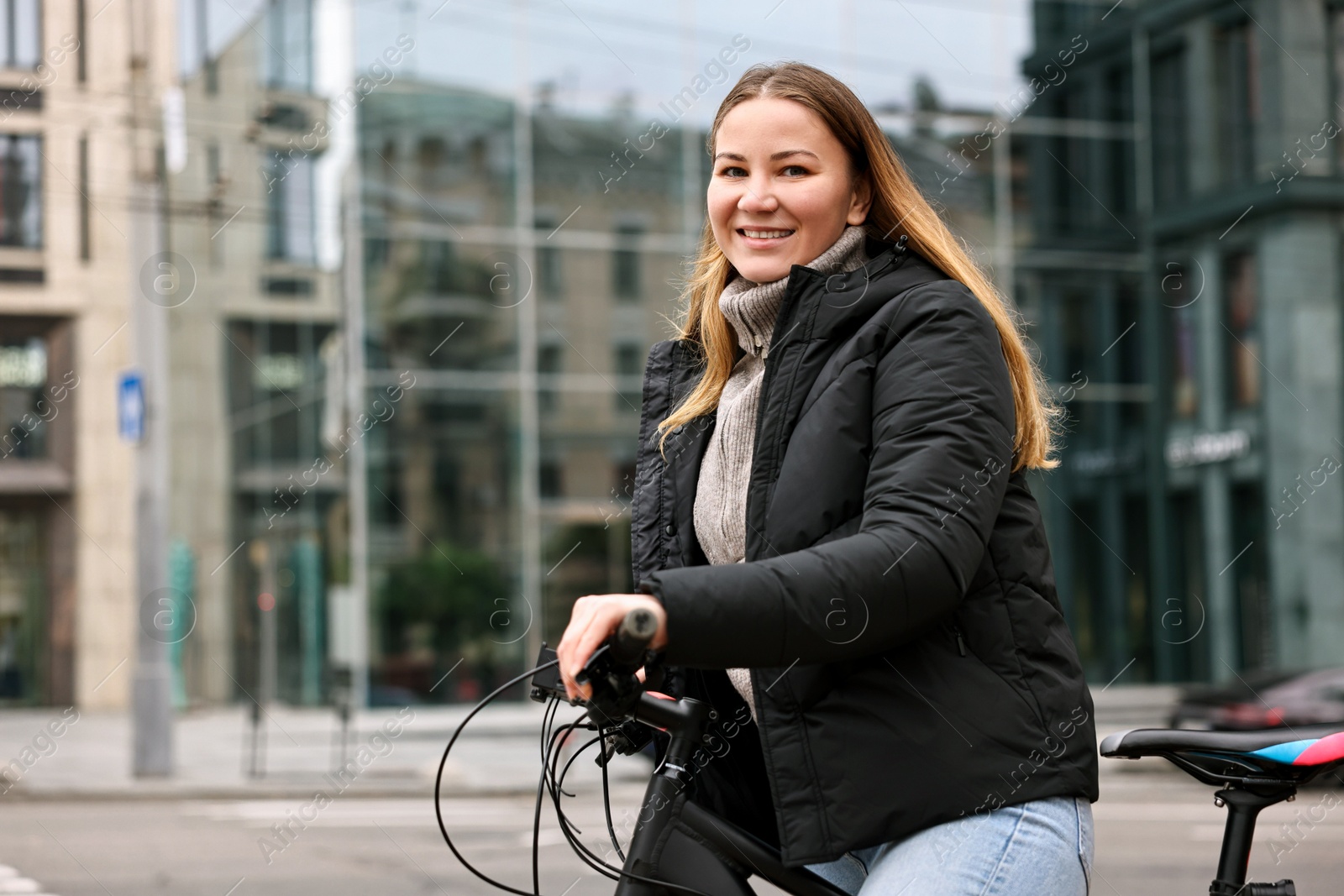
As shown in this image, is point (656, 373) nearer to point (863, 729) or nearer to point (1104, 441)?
point (863, 729)

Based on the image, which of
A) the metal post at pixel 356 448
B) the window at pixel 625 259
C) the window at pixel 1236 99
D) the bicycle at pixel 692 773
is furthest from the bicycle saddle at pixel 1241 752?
the window at pixel 1236 99

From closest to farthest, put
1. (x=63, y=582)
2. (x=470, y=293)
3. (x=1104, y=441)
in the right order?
(x=470, y=293) < (x=1104, y=441) < (x=63, y=582)

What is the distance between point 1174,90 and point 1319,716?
1194cm

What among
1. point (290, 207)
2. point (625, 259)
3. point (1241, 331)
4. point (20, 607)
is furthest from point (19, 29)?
point (1241, 331)

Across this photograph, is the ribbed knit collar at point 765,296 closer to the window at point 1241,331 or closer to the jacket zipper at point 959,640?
the jacket zipper at point 959,640

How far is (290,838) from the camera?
920 centimetres

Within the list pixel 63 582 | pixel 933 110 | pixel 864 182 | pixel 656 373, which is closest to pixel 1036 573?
pixel 864 182

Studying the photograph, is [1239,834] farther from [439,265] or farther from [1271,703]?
[439,265]

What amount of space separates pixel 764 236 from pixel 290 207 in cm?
1963

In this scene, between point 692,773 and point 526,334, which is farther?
point 526,334

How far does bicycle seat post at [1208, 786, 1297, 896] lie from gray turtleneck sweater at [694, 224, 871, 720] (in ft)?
2.23

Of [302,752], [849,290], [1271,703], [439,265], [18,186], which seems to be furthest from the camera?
[18,186]

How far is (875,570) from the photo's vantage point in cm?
161

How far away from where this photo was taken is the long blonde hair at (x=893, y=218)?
193 centimetres
